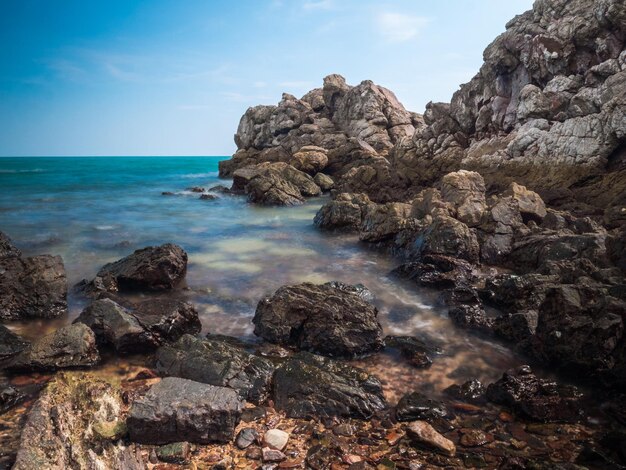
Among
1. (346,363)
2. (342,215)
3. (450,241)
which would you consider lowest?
(346,363)

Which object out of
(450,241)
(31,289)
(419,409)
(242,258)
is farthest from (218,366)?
(450,241)

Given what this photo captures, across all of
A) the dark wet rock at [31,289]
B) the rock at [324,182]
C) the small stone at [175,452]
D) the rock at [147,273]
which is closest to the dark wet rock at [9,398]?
the small stone at [175,452]

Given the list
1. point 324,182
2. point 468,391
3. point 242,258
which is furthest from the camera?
point 324,182

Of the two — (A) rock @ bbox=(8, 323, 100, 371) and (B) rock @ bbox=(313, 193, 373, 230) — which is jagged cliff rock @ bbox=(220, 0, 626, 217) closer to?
(B) rock @ bbox=(313, 193, 373, 230)

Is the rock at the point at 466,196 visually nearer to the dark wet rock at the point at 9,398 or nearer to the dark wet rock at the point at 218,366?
the dark wet rock at the point at 218,366

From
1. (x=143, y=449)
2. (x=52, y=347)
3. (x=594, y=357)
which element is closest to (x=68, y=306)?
(x=52, y=347)

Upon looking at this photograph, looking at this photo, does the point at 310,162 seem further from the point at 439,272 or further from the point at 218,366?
the point at 218,366

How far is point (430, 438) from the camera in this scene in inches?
201

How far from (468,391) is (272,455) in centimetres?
372

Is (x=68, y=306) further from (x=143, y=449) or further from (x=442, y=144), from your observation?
(x=442, y=144)

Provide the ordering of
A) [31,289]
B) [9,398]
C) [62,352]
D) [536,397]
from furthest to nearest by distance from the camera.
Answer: [31,289]
[62,352]
[536,397]
[9,398]

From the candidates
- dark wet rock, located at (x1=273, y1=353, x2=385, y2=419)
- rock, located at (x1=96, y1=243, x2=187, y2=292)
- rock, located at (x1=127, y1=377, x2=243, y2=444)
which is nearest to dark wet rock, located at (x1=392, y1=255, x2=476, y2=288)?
dark wet rock, located at (x1=273, y1=353, x2=385, y2=419)

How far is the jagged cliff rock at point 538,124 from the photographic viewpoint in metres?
20.7

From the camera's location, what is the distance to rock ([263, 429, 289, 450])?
504cm
